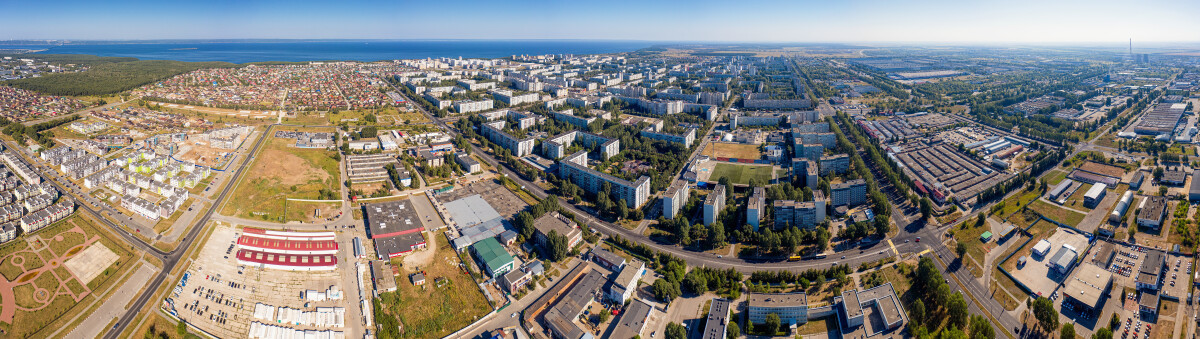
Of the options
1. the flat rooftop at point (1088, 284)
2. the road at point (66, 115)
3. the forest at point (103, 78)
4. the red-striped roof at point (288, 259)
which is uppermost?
the forest at point (103, 78)

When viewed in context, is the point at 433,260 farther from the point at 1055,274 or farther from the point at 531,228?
→ the point at 1055,274

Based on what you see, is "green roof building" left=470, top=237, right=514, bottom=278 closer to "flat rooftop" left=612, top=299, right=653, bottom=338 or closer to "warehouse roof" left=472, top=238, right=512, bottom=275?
"warehouse roof" left=472, top=238, right=512, bottom=275

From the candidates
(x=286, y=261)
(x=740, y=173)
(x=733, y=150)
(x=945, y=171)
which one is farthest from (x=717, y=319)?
(x=945, y=171)

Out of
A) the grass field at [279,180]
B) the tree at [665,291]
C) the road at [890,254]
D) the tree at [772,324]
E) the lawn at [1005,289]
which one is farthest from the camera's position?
the grass field at [279,180]

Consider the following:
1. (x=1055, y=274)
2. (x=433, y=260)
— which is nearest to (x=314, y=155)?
(x=433, y=260)

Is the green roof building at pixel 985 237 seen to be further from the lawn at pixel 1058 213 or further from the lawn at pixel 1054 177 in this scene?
the lawn at pixel 1054 177

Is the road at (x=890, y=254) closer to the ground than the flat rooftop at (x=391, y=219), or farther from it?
closer to the ground

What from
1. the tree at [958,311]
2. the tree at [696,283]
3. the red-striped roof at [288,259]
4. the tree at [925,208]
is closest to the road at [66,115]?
the red-striped roof at [288,259]
